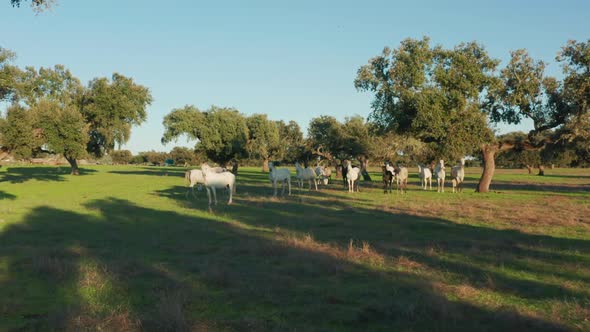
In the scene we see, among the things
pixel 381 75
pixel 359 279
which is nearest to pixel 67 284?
pixel 359 279

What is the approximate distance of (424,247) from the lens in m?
12.0

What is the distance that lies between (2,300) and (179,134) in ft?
189

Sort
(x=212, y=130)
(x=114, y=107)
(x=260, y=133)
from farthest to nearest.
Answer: (x=260, y=133)
(x=212, y=130)
(x=114, y=107)

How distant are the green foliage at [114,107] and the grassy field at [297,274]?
41716 millimetres

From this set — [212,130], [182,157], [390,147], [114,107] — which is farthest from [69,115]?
[182,157]

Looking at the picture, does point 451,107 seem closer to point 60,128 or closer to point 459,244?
point 459,244

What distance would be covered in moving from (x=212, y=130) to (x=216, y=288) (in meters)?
57.5

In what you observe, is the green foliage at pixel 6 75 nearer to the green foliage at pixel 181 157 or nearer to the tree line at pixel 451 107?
the tree line at pixel 451 107

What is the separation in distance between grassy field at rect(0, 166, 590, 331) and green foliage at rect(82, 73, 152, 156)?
41.7m

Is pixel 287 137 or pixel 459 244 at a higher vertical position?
pixel 287 137

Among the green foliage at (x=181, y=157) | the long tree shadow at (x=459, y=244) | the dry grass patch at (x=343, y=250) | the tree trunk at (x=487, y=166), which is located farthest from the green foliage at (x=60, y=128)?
the green foliage at (x=181, y=157)

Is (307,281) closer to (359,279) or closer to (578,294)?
(359,279)

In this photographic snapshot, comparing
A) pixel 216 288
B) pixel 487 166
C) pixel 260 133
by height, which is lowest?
pixel 216 288

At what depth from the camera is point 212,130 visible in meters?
64.5
